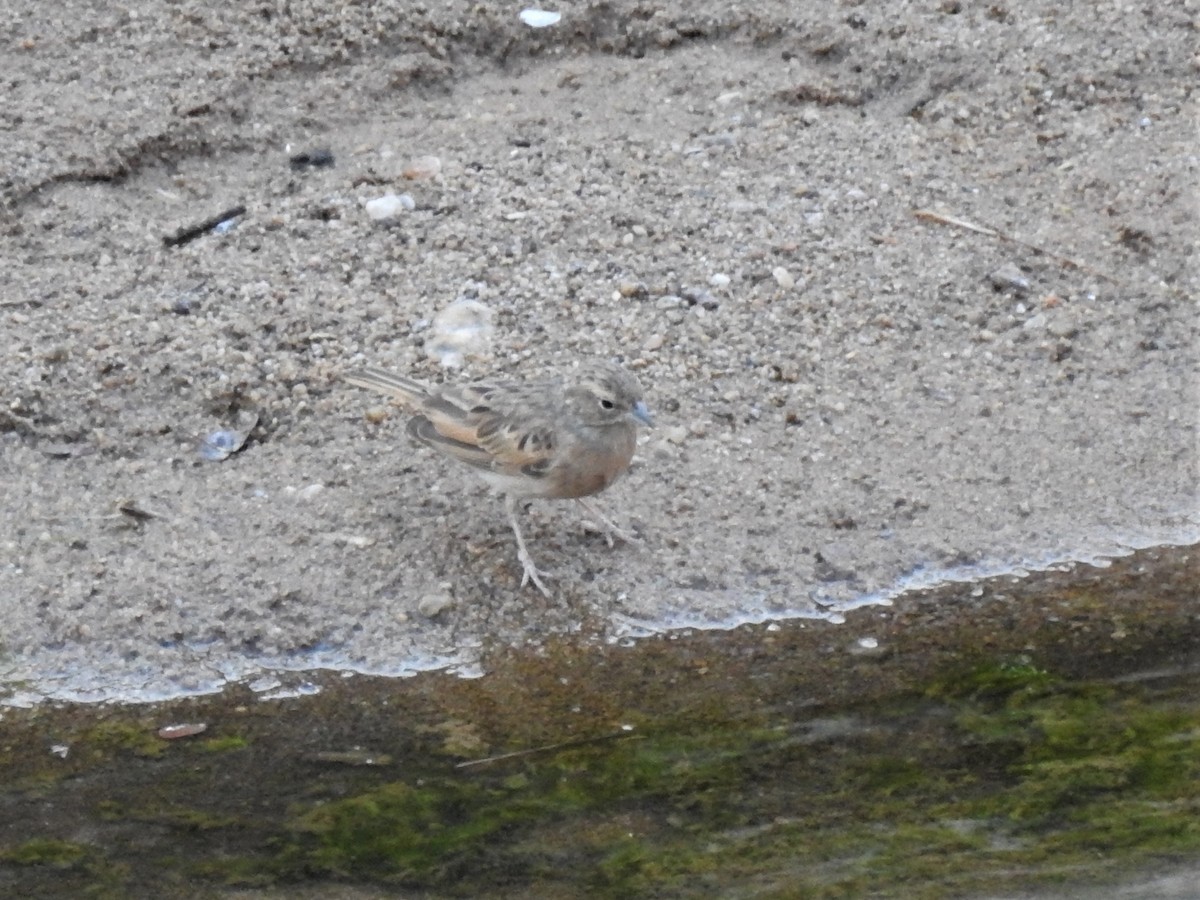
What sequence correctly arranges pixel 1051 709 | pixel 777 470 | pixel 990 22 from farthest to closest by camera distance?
pixel 990 22 < pixel 777 470 < pixel 1051 709

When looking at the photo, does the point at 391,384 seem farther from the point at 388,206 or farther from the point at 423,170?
the point at 423,170

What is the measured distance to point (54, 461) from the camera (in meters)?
6.91

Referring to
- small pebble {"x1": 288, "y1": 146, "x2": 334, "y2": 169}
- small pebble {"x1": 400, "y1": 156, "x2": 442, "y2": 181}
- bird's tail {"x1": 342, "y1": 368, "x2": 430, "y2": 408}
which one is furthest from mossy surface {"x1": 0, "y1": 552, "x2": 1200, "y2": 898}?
small pebble {"x1": 288, "y1": 146, "x2": 334, "y2": 169}

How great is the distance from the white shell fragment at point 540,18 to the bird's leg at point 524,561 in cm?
335

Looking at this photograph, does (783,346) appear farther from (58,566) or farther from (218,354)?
(58,566)

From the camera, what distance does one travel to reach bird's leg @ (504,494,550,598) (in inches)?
250

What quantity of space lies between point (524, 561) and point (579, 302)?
149 centimetres

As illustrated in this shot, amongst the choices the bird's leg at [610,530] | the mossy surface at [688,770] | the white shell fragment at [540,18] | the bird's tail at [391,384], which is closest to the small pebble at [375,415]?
the bird's tail at [391,384]

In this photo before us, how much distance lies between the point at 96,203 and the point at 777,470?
10.9ft

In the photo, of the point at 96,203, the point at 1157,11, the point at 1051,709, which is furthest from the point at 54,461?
the point at 1157,11

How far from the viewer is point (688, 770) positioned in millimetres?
5449

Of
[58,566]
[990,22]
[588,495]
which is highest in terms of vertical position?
[990,22]

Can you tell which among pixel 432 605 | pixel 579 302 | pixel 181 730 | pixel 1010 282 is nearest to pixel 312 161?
pixel 579 302

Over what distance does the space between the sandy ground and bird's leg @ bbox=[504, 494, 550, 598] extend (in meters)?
0.06
